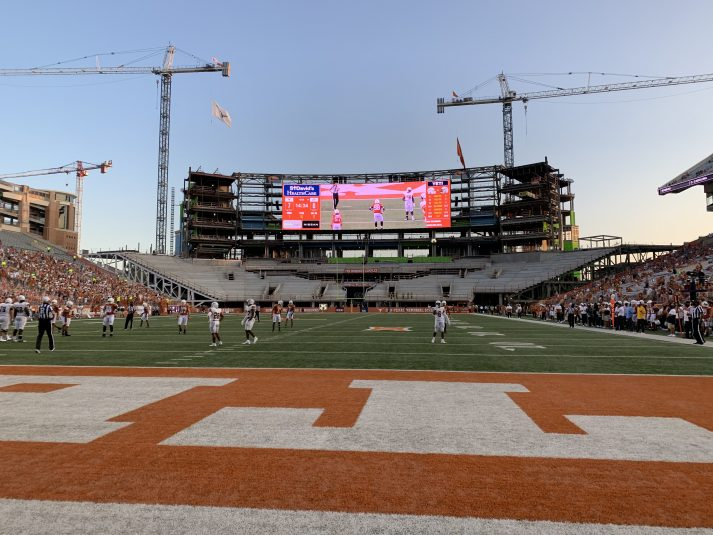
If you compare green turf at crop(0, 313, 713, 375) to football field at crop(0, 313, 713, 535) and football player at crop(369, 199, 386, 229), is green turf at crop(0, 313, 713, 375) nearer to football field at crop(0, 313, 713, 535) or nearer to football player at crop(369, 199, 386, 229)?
football field at crop(0, 313, 713, 535)

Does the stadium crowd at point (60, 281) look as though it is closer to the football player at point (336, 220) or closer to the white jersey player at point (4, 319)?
the white jersey player at point (4, 319)

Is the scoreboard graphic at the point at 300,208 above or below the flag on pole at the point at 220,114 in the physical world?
below

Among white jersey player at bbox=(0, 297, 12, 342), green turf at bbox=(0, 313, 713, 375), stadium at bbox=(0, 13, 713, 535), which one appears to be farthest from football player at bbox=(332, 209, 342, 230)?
white jersey player at bbox=(0, 297, 12, 342)

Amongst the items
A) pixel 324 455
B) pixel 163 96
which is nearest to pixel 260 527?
pixel 324 455

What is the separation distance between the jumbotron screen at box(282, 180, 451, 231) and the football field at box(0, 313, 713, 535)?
215 feet

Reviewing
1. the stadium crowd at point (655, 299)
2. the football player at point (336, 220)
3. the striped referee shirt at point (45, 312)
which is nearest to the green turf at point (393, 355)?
the striped referee shirt at point (45, 312)

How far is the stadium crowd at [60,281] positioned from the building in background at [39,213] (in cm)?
2697

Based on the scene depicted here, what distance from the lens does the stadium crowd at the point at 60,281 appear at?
40750mm

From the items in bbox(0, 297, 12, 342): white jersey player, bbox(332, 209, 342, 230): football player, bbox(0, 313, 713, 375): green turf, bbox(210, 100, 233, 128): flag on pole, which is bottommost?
bbox(0, 313, 713, 375): green turf

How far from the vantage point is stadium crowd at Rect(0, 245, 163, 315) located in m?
40.8

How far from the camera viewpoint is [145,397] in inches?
294

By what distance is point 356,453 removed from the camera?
4633 millimetres

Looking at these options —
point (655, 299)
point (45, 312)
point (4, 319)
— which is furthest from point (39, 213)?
point (655, 299)

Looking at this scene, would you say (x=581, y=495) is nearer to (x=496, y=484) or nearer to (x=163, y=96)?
(x=496, y=484)
